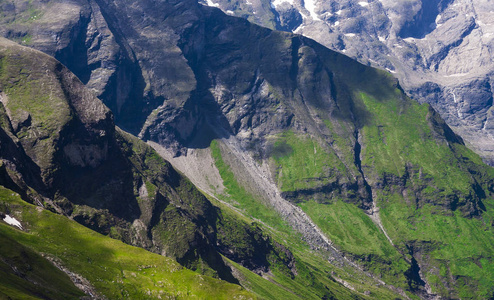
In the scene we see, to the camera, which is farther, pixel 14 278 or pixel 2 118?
pixel 2 118

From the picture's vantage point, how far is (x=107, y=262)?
139 meters

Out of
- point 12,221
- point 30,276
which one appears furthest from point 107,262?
point 30,276

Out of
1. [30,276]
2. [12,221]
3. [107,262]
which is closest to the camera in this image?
[30,276]

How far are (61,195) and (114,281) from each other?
80144mm

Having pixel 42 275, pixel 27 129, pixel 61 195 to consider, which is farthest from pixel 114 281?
pixel 27 129

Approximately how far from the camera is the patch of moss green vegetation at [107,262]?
4791 inches

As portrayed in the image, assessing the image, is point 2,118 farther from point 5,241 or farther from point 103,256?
point 5,241

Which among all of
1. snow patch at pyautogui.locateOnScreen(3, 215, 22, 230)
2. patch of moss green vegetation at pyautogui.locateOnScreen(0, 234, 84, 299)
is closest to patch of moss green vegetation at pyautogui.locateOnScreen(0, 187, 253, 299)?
snow patch at pyautogui.locateOnScreen(3, 215, 22, 230)

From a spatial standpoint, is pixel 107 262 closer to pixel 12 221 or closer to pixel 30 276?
pixel 12 221

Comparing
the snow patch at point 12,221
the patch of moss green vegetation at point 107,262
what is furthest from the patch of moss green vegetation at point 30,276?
the snow patch at point 12,221

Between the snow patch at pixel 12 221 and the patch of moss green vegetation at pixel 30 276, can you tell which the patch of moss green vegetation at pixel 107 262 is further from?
the patch of moss green vegetation at pixel 30 276

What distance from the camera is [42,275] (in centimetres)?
10119

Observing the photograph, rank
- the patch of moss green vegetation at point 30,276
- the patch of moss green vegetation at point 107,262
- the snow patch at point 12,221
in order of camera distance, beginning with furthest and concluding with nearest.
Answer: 1. the snow patch at point 12,221
2. the patch of moss green vegetation at point 107,262
3. the patch of moss green vegetation at point 30,276

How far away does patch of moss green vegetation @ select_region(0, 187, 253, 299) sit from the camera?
121688 millimetres
